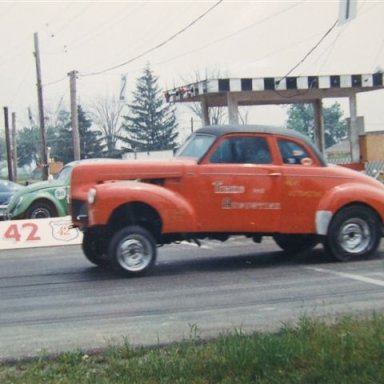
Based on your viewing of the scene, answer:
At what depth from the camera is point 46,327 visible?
704 cm

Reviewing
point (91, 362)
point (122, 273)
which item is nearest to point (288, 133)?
point (122, 273)

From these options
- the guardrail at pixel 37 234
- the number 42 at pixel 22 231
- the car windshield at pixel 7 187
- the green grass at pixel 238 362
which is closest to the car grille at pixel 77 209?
the green grass at pixel 238 362

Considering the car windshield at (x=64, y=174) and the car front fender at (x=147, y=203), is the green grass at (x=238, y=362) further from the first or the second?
the car windshield at (x=64, y=174)

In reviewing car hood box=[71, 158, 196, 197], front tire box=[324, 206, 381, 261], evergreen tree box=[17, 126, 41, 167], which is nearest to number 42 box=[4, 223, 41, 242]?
car hood box=[71, 158, 196, 197]

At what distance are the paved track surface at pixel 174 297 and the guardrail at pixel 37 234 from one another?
3.11 metres

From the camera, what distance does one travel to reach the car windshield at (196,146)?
10.4 meters

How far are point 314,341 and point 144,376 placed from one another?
1388 millimetres

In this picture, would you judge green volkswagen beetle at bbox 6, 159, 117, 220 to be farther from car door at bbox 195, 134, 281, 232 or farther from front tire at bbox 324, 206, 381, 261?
front tire at bbox 324, 206, 381, 261

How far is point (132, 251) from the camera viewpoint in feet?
32.4

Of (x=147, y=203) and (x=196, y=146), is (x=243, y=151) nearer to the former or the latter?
(x=196, y=146)

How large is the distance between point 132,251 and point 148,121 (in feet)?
168

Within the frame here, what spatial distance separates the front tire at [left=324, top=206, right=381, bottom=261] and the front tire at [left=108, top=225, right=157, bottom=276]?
268 centimetres

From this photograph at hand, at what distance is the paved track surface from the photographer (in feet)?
21.7

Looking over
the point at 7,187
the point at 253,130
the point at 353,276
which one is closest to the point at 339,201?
the point at 353,276
